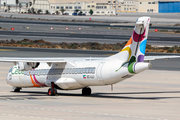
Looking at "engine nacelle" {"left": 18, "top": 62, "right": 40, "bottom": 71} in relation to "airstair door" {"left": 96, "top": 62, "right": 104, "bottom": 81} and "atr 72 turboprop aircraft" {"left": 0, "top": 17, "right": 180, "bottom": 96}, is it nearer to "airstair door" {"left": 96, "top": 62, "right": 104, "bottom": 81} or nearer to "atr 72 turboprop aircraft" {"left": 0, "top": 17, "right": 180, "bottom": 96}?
"atr 72 turboprop aircraft" {"left": 0, "top": 17, "right": 180, "bottom": 96}

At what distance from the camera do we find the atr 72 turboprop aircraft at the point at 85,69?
27.4m

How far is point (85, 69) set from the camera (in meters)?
29.8

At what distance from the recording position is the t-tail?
2703 centimetres

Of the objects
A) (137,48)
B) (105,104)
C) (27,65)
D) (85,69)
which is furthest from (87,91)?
(137,48)

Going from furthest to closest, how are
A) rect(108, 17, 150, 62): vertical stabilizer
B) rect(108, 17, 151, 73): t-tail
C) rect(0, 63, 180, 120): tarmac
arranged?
rect(108, 17, 150, 62): vertical stabilizer
rect(108, 17, 151, 73): t-tail
rect(0, 63, 180, 120): tarmac

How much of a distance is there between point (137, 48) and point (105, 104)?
14.8 ft

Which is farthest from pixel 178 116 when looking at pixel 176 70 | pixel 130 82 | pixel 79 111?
pixel 176 70

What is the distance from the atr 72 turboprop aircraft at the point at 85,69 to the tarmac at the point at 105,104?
1320 millimetres

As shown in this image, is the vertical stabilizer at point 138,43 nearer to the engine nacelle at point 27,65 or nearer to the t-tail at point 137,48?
the t-tail at point 137,48

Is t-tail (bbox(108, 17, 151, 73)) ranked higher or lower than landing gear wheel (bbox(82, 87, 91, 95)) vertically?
higher

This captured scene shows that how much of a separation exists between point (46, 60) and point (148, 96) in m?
8.56

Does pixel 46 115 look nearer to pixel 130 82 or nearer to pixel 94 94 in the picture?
pixel 94 94

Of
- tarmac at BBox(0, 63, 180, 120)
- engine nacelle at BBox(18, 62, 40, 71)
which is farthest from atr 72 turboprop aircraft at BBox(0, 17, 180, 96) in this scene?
tarmac at BBox(0, 63, 180, 120)

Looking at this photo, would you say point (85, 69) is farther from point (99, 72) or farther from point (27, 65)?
point (27, 65)
